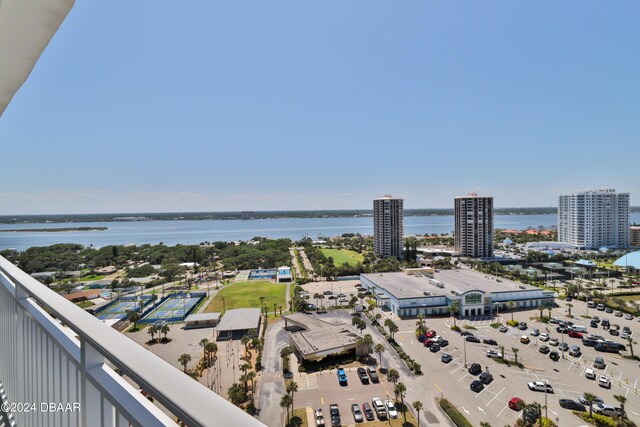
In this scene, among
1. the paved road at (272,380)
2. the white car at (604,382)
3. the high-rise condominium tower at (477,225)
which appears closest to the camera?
the paved road at (272,380)

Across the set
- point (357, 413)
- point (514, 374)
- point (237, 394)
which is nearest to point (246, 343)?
point (237, 394)

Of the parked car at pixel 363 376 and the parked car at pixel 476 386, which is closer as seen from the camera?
the parked car at pixel 476 386

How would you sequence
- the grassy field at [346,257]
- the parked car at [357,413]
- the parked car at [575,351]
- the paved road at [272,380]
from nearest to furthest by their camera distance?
the parked car at [357,413] < the paved road at [272,380] < the parked car at [575,351] < the grassy field at [346,257]

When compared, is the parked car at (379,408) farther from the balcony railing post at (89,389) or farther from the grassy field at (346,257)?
the grassy field at (346,257)

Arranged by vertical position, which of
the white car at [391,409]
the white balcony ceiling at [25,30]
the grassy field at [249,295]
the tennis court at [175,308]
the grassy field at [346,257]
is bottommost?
the grassy field at [249,295]

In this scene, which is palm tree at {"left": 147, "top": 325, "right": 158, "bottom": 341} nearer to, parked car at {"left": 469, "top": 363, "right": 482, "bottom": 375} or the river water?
parked car at {"left": 469, "top": 363, "right": 482, "bottom": 375}

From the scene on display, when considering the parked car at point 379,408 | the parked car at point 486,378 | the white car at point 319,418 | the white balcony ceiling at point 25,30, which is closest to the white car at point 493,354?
the parked car at point 486,378
